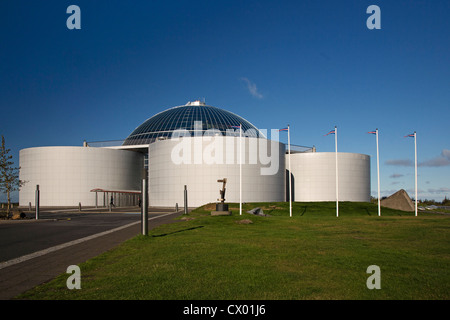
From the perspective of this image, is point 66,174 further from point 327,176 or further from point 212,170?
point 327,176

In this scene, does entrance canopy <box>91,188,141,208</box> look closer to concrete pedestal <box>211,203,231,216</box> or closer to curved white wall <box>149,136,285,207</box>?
curved white wall <box>149,136,285,207</box>

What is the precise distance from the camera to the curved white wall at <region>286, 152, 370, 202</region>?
232 feet

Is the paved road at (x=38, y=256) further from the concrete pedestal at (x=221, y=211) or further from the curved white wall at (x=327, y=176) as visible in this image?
the curved white wall at (x=327, y=176)

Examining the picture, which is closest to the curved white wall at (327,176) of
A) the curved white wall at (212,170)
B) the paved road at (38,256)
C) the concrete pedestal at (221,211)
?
the curved white wall at (212,170)

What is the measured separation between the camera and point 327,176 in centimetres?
7100

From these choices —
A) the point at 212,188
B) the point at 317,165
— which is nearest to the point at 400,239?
the point at 212,188

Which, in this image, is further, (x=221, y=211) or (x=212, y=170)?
(x=212, y=170)

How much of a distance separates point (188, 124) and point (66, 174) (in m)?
25.3

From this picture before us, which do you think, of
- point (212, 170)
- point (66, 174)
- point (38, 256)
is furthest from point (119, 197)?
point (38, 256)

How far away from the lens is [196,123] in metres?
73.5

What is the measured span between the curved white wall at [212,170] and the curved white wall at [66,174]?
14.2 metres

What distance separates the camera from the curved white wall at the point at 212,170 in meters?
57.1

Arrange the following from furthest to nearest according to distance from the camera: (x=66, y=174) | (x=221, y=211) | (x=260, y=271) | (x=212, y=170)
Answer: (x=66, y=174) < (x=212, y=170) < (x=221, y=211) < (x=260, y=271)
